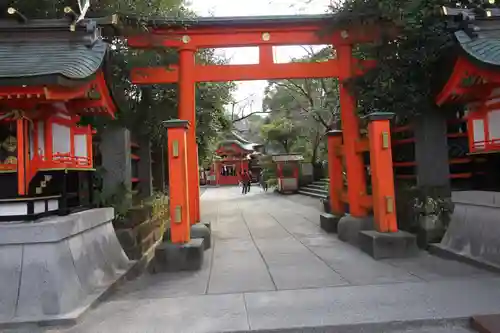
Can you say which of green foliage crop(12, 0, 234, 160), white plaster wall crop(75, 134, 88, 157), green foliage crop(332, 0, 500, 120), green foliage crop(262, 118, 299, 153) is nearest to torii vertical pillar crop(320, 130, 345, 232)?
green foliage crop(332, 0, 500, 120)

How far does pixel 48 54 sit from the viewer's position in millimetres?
6152

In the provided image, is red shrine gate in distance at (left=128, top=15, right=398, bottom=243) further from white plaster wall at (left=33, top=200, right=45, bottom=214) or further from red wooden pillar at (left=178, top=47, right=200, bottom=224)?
white plaster wall at (left=33, top=200, right=45, bottom=214)

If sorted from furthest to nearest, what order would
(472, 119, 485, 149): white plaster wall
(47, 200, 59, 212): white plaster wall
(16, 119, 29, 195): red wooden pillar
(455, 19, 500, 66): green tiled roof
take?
(472, 119, 485, 149): white plaster wall
(455, 19, 500, 66): green tiled roof
(47, 200, 59, 212): white plaster wall
(16, 119, 29, 195): red wooden pillar

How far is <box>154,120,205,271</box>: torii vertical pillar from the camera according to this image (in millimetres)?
7285

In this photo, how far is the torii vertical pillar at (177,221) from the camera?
729 cm

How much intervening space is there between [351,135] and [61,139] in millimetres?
5949

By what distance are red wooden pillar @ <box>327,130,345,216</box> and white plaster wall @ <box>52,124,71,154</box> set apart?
670 cm

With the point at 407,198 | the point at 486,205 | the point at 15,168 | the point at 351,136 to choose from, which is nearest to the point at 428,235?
the point at 407,198

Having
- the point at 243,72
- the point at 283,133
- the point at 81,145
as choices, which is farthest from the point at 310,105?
the point at 81,145

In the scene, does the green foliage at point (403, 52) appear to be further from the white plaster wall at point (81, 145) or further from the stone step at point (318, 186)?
the stone step at point (318, 186)

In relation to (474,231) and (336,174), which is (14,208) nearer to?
(474,231)

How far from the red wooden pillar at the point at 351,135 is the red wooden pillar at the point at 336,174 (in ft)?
4.47

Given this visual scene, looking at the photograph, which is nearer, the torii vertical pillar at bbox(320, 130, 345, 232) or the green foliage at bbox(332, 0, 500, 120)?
the green foliage at bbox(332, 0, 500, 120)

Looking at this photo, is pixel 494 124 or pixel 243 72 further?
pixel 243 72
